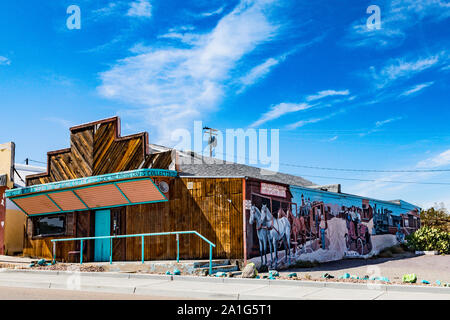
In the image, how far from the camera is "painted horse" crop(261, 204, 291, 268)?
17.2 meters

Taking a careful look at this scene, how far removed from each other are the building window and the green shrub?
68.3ft

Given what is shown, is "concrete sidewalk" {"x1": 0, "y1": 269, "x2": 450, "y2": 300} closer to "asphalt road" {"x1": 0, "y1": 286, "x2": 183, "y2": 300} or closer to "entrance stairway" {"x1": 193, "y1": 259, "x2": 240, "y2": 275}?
"asphalt road" {"x1": 0, "y1": 286, "x2": 183, "y2": 300}

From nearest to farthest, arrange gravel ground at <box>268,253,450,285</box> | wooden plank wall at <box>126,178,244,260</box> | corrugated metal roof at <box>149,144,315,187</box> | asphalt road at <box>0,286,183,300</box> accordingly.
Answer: asphalt road at <box>0,286,183,300</box>
gravel ground at <box>268,253,450,285</box>
wooden plank wall at <box>126,178,244,260</box>
corrugated metal roof at <box>149,144,315,187</box>

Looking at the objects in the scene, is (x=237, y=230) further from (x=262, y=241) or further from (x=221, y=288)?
(x=221, y=288)

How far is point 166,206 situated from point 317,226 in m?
7.37

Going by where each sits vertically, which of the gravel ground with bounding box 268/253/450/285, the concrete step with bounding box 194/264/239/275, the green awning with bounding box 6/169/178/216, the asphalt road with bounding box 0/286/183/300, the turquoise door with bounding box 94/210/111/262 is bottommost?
the gravel ground with bounding box 268/253/450/285

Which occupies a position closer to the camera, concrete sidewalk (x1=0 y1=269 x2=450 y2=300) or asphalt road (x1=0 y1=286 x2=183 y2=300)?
concrete sidewalk (x1=0 y1=269 x2=450 y2=300)

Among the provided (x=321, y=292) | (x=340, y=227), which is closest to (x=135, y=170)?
(x=321, y=292)

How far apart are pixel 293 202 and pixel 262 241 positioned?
3048 millimetres

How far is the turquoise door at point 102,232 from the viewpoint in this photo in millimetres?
19547

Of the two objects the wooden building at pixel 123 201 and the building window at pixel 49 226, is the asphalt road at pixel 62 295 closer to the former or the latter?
the wooden building at pixel 123 201

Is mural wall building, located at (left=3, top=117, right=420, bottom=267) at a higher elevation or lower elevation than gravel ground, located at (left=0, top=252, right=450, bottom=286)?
higher

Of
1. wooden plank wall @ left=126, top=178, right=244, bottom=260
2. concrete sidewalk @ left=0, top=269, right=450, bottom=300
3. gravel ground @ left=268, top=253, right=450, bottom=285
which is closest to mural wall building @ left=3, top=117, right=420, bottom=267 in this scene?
wooden plank wall @ left=126, top=178, right=244, bottom=260

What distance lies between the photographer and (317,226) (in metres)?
20.7
